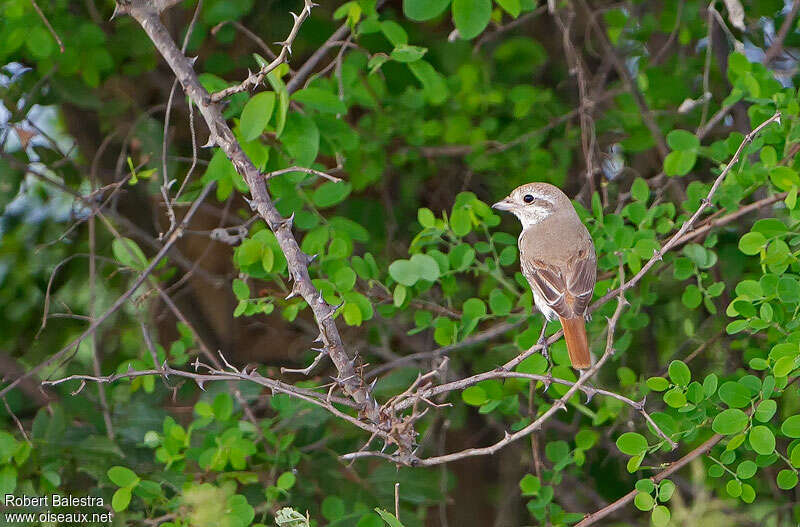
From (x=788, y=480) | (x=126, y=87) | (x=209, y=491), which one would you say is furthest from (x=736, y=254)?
(x=126, y=87)

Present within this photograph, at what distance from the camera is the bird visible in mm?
3085

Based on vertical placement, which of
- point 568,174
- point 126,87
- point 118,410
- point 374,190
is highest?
point 126,87

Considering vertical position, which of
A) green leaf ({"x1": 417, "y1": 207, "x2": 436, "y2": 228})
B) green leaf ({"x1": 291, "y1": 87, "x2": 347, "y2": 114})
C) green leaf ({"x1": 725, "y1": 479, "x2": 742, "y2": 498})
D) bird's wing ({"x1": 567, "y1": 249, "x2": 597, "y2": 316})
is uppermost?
green leaf ({"x1": 291, "y1": 87, "x2": 347, "y2": 114})

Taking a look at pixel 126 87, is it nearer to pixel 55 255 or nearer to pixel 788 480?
pixel 55 255

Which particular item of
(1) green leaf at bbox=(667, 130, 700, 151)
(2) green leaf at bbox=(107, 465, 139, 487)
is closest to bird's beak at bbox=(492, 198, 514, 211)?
(1) green leaf at bbox=(667, 130, 700, 151)

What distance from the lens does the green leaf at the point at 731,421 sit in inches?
104

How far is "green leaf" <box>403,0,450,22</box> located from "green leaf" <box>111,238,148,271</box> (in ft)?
4.30

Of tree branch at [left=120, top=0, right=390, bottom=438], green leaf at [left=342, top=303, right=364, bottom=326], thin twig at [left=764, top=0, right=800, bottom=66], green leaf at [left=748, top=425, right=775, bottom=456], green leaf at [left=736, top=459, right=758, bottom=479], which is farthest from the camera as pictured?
thin twig at [left=764, top=0, right=800, bottom=66]

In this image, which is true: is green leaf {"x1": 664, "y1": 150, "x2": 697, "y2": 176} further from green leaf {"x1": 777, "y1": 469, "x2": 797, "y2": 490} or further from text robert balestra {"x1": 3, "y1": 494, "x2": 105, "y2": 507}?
text robert balestra {"x1": 3, "y1": 494, "x2": 105, "y2": 507}

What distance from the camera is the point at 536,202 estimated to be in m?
3.78

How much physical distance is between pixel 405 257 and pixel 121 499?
6.18ft

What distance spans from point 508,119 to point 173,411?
7.10ft

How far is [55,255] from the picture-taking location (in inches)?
181

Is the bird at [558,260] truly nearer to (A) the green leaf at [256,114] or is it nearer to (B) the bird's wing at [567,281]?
(B) the bird's wing at [567,281]
